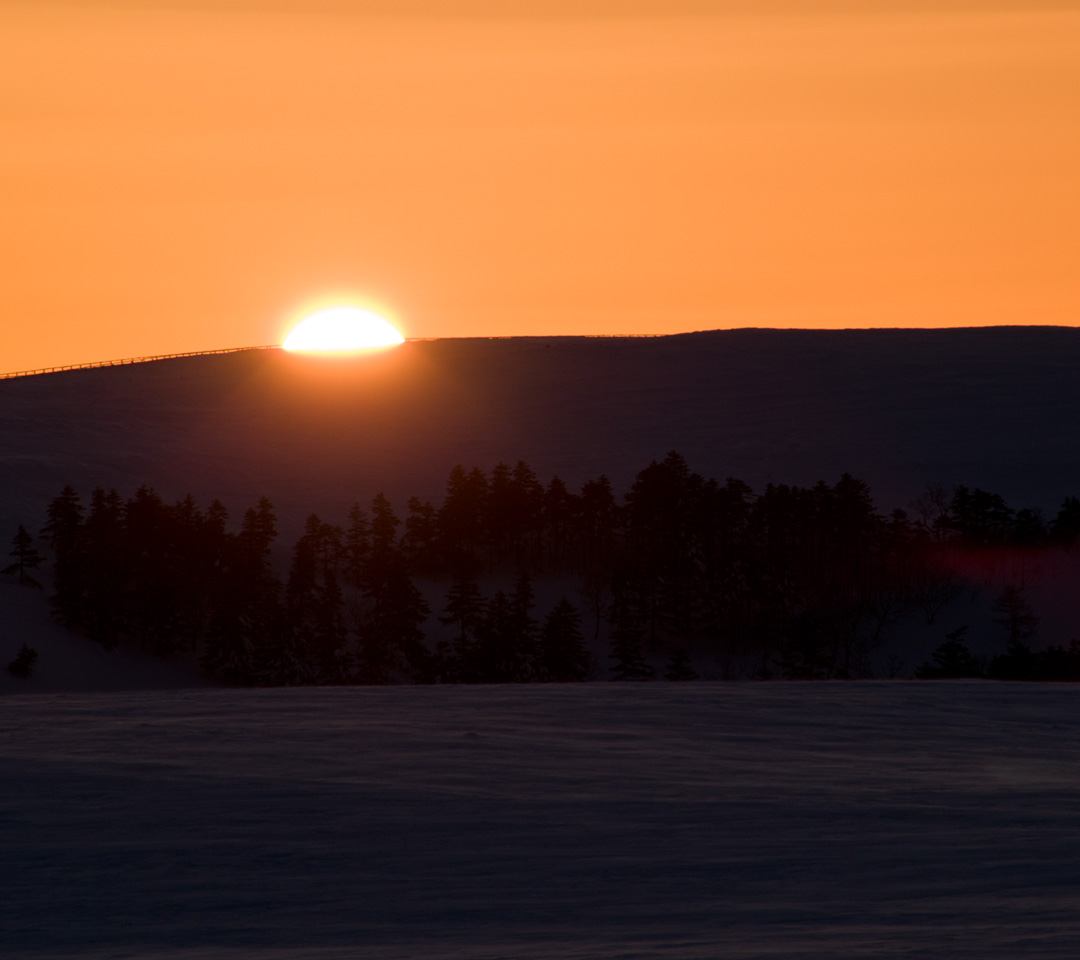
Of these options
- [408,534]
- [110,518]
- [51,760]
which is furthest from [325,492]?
[51,760]

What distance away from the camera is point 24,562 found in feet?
136

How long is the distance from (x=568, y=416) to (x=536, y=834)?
205ft

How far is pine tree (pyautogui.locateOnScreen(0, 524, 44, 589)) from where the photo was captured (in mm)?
41000

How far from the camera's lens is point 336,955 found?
24.7 feet

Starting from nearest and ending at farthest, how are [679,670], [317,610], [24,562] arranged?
[679,670], [317,610], [24,562]

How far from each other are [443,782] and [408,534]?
1387 inches

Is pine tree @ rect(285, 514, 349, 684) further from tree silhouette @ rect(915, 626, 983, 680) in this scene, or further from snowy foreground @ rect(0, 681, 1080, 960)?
snowy foreground @ rect(0, 681, 1080, 960)

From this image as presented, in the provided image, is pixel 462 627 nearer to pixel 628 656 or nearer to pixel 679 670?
pixel 628 656

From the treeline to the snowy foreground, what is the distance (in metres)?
18.9

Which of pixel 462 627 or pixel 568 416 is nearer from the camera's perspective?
pixel 462 627

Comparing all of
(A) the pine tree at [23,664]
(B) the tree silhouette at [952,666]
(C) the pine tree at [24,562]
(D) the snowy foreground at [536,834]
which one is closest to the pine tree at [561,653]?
(B) the tree silhouette at [952,666]

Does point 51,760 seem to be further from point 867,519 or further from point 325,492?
point 325,492

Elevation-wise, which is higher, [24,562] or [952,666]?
[24,562]

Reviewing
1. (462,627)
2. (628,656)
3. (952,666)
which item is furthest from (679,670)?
(952,666)
